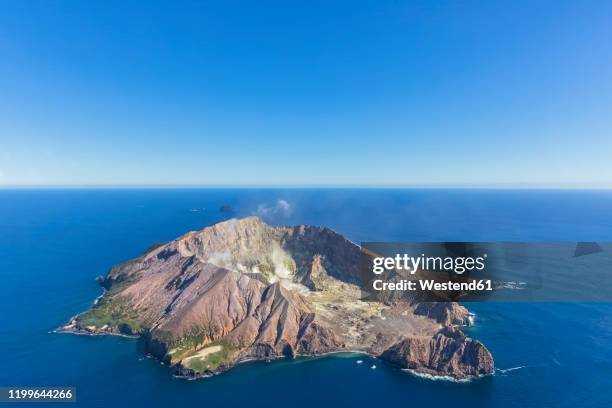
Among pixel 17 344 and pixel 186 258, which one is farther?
pixel 186 258

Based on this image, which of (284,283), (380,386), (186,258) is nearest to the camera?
(380,386)

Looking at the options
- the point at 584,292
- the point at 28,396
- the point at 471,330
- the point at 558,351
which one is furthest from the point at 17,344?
the point at 584,292

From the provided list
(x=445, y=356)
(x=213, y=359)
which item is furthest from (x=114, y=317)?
(x=445, y=356)

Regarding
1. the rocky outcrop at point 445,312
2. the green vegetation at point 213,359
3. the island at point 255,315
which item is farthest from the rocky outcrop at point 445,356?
the green vegetation at point 213,359

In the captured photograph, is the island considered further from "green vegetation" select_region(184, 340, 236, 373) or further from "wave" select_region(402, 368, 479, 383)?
"wave" select_region(402, 368, 479, 383)

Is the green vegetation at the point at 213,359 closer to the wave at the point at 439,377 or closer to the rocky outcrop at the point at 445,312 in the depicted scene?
the wave at the point at 439,377

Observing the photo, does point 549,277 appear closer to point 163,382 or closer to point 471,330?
point 471,330

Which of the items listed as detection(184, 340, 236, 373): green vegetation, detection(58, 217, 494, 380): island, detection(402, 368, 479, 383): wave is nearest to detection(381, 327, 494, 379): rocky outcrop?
detection(58, 217, 494, 380): island
